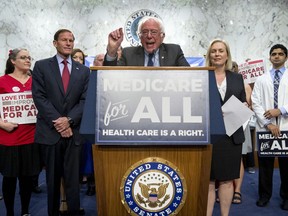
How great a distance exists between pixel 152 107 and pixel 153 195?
0.37m

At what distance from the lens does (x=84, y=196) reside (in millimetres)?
3713

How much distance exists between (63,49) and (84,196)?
5.84ft

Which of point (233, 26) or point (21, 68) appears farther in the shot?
point (233, 26)

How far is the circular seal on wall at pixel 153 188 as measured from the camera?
1.43 metres

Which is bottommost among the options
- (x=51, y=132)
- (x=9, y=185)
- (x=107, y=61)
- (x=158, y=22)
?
(x=9, y=185)

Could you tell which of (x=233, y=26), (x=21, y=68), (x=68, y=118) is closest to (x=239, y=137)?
(x=68, y=118)

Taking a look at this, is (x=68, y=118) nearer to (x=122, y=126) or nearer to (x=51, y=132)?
(x=51, y=132)

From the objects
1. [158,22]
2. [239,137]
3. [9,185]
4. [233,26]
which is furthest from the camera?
[233,26]

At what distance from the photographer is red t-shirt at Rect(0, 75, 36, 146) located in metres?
2.73

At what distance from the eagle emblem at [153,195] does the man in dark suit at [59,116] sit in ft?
3.95

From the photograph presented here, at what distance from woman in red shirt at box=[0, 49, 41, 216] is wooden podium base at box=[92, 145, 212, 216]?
4.91ft

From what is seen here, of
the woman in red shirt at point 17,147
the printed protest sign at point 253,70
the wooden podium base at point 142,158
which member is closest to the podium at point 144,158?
the wooden podium base at point 142,158

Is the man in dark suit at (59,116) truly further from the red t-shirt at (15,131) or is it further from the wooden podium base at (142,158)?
the wooden podium base at (142,158)

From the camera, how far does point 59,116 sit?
2.49m
